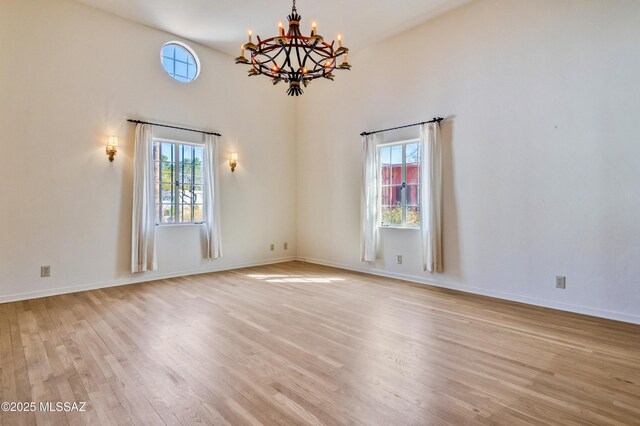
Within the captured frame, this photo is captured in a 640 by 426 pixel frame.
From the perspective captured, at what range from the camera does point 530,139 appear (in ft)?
13.2

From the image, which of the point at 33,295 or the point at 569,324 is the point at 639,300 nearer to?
the point at 569,324

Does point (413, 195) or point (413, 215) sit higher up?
point (413, 195)

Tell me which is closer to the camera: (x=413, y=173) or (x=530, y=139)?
(x=530, y=139)

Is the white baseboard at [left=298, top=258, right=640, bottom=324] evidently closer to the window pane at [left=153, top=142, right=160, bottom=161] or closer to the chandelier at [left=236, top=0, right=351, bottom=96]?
the chandelier at [left=236, top=0, right=351, bottom=96]

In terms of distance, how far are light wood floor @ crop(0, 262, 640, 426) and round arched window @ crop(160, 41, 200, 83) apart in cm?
367

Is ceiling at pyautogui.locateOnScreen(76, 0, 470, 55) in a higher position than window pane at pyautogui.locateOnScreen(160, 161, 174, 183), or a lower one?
higher

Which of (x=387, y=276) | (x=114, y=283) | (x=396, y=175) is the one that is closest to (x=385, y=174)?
(x=396, y=175)

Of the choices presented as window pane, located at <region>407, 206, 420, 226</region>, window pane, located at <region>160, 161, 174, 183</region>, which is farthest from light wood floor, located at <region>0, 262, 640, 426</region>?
window pane, located at <region>160, 161, 174, 183</region>

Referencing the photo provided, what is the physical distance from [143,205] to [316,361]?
150 inches

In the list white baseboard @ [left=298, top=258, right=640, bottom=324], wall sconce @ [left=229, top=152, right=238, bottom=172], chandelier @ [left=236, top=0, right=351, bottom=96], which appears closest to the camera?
chandelier @ [left=236, top=0, right=351, bottom=96]

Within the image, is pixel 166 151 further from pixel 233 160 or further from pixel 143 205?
pixel 233 160

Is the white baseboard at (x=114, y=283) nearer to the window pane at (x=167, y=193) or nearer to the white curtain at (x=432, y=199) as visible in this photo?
the window pane at (x=167, y=193)

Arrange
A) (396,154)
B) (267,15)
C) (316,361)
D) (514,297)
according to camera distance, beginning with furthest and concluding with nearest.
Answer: (396,154) → (267,15) → (514,297) → (316,361)

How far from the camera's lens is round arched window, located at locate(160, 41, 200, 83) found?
17.7 feet
